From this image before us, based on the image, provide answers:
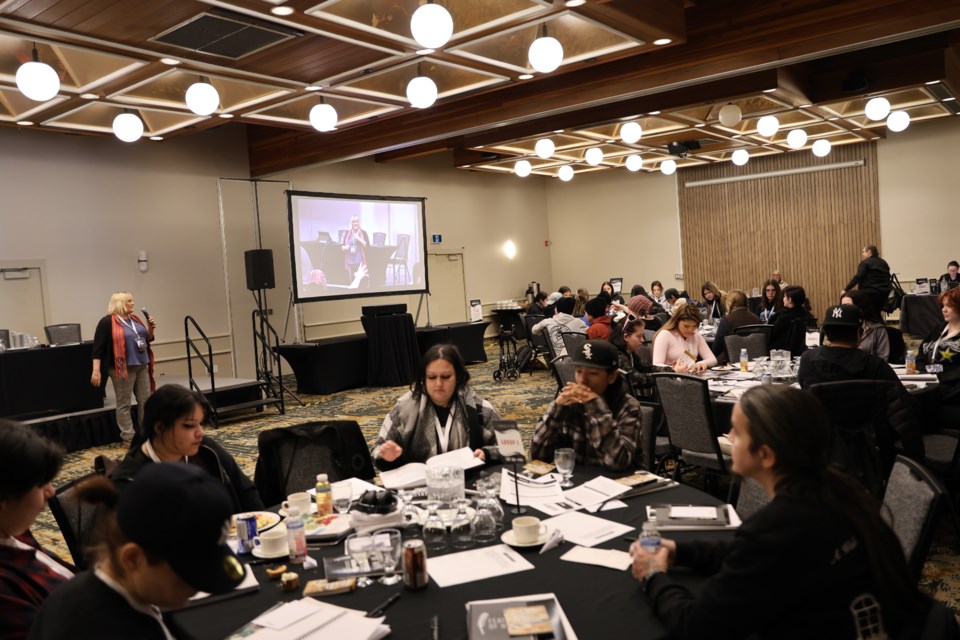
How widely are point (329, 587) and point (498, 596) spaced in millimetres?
487

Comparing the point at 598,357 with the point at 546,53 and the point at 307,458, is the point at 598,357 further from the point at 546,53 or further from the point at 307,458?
the point at 546,53

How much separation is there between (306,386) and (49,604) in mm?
9625

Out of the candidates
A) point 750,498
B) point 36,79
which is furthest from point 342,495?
point 36,79

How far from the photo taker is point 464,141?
11.9m

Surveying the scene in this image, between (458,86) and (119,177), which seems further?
(119,177)

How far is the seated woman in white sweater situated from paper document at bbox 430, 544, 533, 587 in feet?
12.5

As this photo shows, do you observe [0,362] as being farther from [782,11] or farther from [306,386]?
[782,11]

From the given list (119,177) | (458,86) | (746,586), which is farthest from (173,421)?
(119,177)

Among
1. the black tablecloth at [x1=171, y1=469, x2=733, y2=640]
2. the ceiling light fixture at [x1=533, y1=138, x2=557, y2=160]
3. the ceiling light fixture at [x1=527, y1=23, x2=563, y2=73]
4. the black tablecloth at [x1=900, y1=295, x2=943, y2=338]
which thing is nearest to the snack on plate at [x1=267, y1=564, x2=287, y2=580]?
the black tablecloth at [x1=171, y1=469, x2=733, y2=640]

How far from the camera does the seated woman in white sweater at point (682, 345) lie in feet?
19.2

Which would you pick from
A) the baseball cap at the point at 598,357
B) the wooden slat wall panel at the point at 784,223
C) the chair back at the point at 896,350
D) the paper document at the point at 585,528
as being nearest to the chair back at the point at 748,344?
the chair back at the point at 896,350

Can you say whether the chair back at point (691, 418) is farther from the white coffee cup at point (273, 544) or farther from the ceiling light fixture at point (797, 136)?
the ceiling light fixture at point (797, 136)

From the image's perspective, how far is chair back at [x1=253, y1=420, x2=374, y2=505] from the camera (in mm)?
3496

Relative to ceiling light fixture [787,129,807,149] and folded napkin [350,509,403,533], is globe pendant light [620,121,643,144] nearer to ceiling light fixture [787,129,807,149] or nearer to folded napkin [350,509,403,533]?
ceiling light fixture [787,129,807,149]
